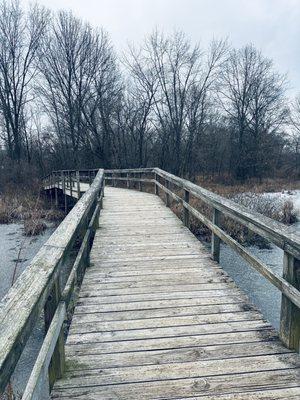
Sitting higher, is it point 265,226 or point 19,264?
point 265,226

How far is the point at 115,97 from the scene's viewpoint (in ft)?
90.0

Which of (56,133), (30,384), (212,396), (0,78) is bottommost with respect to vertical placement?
(212,396)

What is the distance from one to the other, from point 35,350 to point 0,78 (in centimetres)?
2688

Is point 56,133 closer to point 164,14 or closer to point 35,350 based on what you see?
point 164,14

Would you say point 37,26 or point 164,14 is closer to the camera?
point 164,14

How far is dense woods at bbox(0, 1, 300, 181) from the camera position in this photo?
89.1 feet

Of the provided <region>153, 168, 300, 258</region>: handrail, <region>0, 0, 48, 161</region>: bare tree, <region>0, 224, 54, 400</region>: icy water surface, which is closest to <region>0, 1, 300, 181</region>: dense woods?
<region>0, 0, 48, 161</region>: bare tree

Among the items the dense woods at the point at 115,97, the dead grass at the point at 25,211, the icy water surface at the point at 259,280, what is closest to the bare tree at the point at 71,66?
the dense woods at the point at 115,97

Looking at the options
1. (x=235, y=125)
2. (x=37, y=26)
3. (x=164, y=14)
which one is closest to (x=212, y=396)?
(x=164, y=14)

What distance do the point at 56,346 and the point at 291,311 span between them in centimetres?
169

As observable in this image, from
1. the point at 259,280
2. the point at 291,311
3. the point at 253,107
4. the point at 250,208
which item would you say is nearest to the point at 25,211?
the point at 250,208

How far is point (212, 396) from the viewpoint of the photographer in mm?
2119

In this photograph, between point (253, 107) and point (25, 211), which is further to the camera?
point (253, 107)

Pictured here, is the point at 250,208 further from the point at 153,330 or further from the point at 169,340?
the point at 169,340
